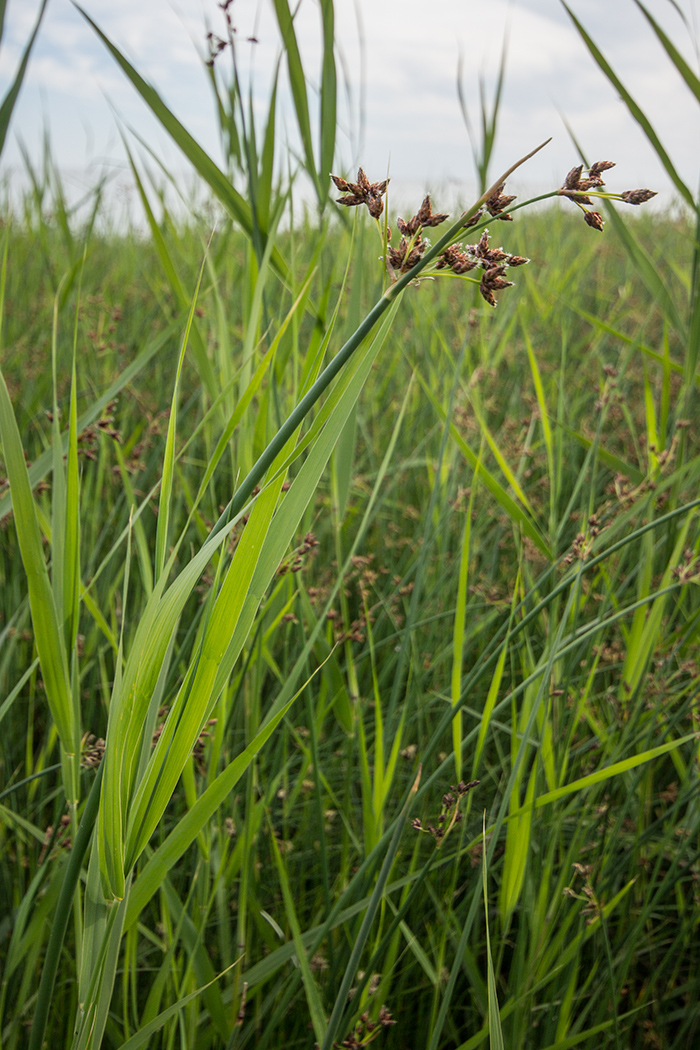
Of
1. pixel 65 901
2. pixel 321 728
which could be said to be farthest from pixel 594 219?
pixel 321 728

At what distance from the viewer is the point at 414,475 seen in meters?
2.02

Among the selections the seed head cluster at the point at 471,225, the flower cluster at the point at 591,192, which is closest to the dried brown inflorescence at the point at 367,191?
the seed head cluster at the point at 471,225

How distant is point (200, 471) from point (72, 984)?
1.27m

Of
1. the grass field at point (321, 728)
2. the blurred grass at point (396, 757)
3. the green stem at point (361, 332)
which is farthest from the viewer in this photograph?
the blurred grass at point (396, 757)

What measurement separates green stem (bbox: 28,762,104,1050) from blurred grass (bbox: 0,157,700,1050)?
79mm

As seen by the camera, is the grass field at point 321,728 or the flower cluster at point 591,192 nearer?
the flower cluster at point 591,192

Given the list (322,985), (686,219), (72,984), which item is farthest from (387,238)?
(686,219)

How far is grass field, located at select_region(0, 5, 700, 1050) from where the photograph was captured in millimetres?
562

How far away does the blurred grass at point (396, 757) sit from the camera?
2.67 ft

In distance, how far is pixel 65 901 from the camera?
54 cm

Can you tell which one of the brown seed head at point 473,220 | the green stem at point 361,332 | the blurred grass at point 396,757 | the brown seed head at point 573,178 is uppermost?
the brown seed head at point 573,178

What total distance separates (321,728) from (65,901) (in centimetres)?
77

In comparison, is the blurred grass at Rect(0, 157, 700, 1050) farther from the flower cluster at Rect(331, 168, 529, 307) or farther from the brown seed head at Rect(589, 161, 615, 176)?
the brown seed head at Rect(589, 161, 615, 176)

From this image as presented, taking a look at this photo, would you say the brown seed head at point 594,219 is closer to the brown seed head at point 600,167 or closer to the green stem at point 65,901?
the brown seed head at point 600,167
